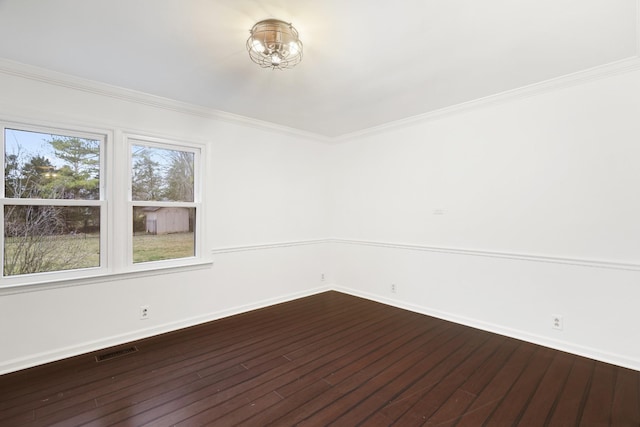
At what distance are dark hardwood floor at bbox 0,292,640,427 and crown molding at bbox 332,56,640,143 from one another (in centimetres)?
256

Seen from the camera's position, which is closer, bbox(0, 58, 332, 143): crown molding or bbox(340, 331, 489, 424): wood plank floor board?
bbox(340, 331, 489, 424): wood plank floor board

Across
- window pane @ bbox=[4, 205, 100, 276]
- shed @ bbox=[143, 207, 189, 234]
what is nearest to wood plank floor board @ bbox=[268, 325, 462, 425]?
shed @ bbox=[143, 207, 189, 234]

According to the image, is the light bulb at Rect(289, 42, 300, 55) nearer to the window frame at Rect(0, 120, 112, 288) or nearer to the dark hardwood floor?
the window frame at Rect(0, 120, 112, 288)

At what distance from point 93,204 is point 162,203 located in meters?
0.63

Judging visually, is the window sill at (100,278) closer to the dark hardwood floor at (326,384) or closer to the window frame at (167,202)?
the window frame at (167,202)

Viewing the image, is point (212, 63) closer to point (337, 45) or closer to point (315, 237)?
point (337, 45)

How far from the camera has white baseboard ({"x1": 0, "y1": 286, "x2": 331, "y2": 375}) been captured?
2.54 metres

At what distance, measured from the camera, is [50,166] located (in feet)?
9.09

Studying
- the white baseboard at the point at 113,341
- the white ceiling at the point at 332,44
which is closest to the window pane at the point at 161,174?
the white ceiling at the point at 332,44

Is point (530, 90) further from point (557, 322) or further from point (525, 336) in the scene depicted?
point (525, 336)

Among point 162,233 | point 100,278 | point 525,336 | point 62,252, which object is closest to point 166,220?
point 162,233

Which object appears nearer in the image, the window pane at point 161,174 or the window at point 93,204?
the window at point 93,204

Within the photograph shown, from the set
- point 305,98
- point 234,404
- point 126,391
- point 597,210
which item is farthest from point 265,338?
point 597,210

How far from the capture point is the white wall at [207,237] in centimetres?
261
